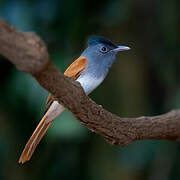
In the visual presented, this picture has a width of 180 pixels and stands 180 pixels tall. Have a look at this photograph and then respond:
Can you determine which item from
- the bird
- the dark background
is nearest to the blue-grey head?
the bird

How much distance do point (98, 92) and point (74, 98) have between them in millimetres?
2190

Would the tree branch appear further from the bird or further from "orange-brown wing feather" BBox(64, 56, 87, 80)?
"orange-brown wing feather" BBox(64, 56, 87, 80)

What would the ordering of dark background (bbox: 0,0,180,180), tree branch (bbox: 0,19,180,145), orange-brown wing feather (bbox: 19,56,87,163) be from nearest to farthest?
tree branch (bbox: 0,19,180,145), orange-brown wing feather (bbox: 19,56,87,163), dark background (bbox: 0,0,180,180)

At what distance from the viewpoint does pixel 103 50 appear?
350cm

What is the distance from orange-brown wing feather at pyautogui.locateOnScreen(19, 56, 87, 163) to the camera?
9.82ft

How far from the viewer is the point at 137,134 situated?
9.31 ft

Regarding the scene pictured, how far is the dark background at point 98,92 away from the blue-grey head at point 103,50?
49cm

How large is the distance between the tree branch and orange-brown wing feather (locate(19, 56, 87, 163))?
21.3 inches

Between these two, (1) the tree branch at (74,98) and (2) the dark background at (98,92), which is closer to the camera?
(1) the tree branch at (74,98)

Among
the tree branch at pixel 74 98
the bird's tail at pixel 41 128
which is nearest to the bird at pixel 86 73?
the bird's tail at pixel 41 128

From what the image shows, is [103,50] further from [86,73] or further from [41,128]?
[41,128]

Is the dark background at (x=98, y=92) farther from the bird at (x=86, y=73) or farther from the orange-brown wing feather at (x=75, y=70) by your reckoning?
the orange-brown wing feather at (x=75, y=70)

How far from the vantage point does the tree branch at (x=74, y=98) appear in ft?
5.84

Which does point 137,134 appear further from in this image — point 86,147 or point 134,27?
point 134,27
